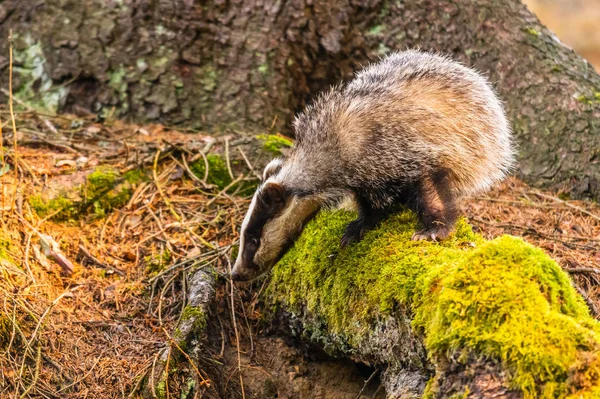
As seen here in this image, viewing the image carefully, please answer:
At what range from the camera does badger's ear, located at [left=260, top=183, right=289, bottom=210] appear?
15.8ft

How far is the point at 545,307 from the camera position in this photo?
3039 mm

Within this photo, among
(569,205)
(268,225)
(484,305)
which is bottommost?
(268,225)

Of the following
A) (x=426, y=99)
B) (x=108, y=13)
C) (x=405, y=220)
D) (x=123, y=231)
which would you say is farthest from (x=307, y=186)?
(x=108, y=13)

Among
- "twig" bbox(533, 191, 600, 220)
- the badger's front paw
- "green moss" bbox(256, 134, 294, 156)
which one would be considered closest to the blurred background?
"twig" bbox(533, 191, 600, 220)

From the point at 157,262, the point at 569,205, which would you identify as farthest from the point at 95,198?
the point at 569,205

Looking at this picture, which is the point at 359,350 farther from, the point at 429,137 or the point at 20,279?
the point at 20,279

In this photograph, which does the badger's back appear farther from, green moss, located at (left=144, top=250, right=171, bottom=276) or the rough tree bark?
the rough tree bark

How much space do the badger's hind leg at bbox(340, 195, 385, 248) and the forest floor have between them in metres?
0.89

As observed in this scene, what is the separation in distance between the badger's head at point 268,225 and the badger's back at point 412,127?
0.32 metres

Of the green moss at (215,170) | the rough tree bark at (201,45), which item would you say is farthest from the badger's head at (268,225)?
the rough tree bark at (201,45)

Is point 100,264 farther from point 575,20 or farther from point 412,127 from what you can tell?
point 575,20

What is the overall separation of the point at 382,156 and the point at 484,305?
179 centimetres

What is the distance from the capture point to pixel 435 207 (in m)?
4.49

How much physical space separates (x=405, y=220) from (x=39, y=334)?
2.44 m
